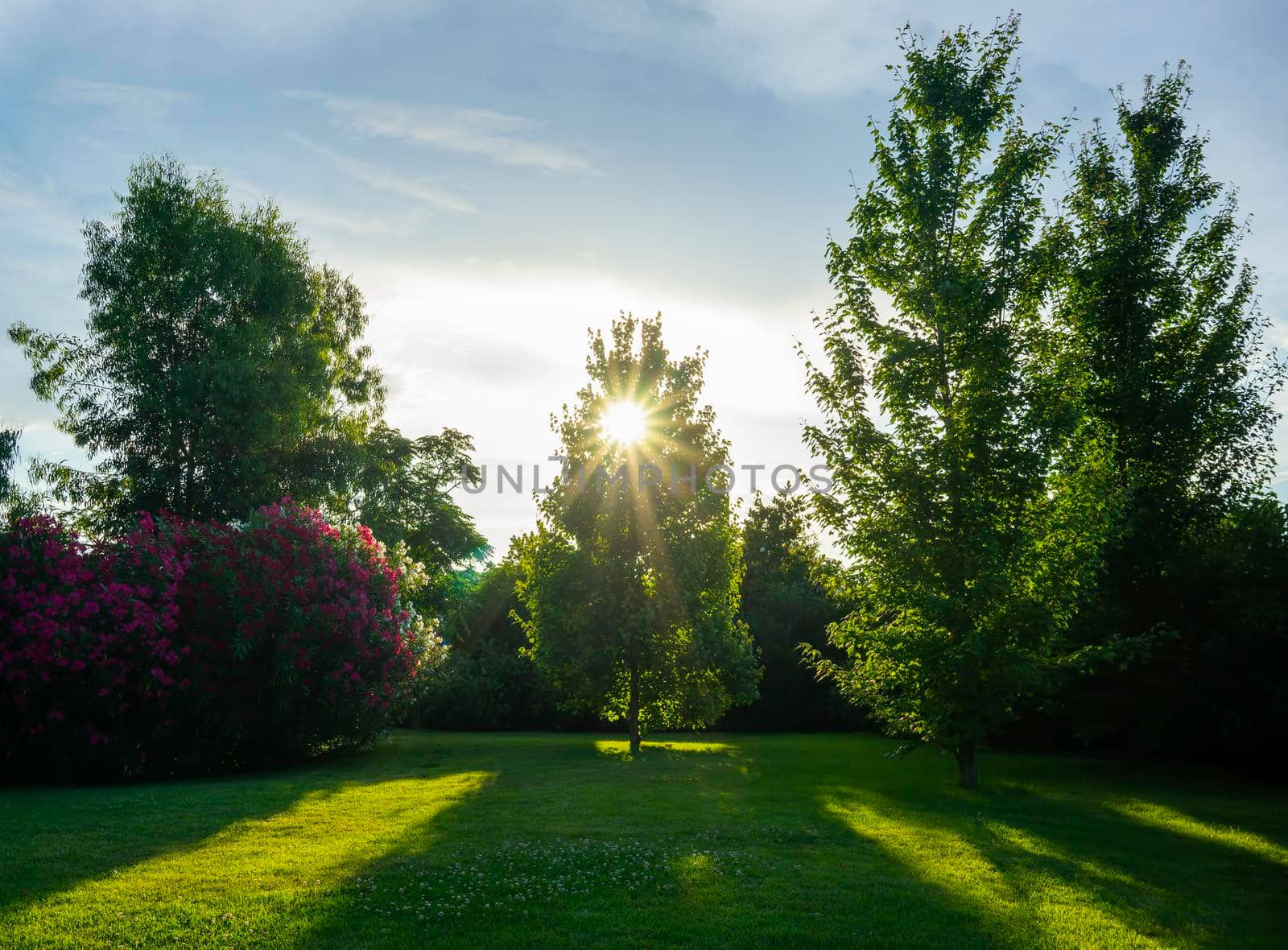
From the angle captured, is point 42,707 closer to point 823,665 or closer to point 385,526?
point 823,665

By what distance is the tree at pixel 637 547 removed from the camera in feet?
72.8

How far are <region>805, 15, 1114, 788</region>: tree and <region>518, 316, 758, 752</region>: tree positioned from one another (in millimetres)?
6251

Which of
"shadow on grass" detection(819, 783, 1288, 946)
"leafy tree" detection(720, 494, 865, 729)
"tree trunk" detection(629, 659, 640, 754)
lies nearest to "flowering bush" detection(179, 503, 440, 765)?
"tree trunk" detection(629, 659, 640, 754)

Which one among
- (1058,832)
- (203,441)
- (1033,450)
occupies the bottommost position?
(1058,832)

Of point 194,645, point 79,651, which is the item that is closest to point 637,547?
point 194,645

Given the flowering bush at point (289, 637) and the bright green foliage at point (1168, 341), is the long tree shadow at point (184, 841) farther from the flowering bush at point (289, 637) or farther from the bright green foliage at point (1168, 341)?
the bright green foliage at point (1168, 341)

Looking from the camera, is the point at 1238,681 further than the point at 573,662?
No

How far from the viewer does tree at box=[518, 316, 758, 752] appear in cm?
2220

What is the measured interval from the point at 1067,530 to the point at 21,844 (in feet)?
51.8

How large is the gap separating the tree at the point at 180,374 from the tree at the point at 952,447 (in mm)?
20164

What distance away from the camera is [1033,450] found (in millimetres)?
15016

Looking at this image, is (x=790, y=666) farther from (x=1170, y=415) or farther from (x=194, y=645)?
(x=194, y=645)

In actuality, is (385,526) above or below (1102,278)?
below

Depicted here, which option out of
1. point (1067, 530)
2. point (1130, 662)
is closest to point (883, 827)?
point (1067, 530)
